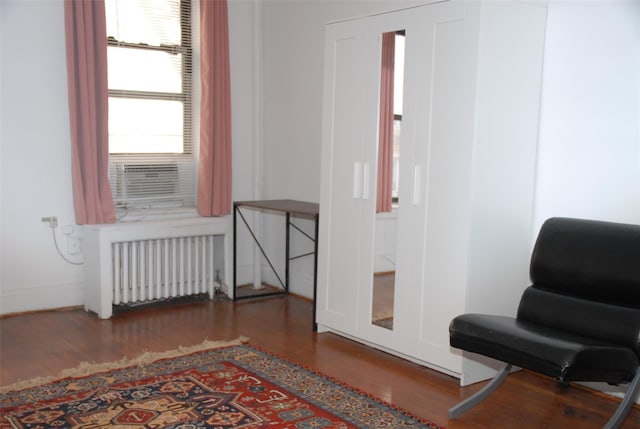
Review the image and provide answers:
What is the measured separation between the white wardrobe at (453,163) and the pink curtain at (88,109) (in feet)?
5.92

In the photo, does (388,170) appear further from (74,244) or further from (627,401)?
(74,244)

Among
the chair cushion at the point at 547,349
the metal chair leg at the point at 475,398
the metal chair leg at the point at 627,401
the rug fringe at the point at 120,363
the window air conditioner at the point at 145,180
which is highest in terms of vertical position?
the window air conditioner at the point at 145,180

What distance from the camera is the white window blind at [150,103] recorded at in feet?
15.3

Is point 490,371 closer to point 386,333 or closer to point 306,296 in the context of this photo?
point 386,333

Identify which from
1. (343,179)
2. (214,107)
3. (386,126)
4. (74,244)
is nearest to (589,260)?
(386,126)

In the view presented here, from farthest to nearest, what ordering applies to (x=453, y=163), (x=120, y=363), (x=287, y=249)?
1. (x=287, y=249)
2. (x=120, y=363)
3. (x=453, y=163)

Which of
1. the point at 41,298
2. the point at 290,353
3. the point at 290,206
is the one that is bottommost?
the point at 290,353

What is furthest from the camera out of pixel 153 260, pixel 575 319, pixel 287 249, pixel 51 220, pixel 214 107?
pixel 287 249

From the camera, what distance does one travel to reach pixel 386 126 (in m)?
3.58

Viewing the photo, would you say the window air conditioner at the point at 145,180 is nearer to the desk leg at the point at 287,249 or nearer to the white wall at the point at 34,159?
the white wall at the point at 34,159

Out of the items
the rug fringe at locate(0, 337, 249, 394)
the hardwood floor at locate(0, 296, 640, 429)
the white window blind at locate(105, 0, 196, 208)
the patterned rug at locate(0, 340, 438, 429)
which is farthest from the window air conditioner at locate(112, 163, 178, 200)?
the patterned rug at locate(0, 340, 438, 429)

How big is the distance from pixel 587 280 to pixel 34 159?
3.52 meters

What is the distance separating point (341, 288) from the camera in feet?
12.9

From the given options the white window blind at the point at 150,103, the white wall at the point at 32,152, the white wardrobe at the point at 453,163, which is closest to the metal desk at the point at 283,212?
the white window blind at the point at 150,103
